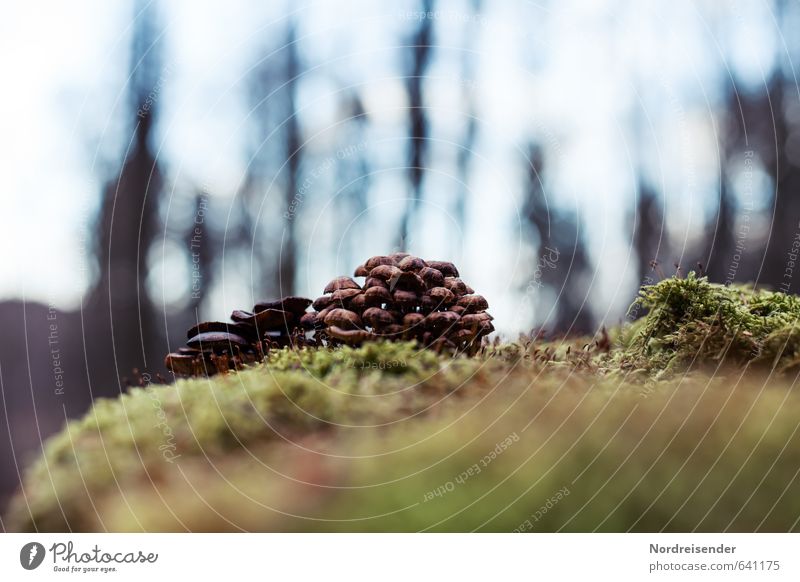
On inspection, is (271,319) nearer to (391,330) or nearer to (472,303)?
(391,330)

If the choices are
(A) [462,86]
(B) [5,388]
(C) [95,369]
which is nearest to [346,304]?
(A) [462,86]

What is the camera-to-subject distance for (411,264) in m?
2.05

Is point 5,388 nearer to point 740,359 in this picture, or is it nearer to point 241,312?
point 241,312

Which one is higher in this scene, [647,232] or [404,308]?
[647,232]

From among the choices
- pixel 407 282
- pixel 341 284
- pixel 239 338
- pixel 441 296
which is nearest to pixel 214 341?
pixel 239 338

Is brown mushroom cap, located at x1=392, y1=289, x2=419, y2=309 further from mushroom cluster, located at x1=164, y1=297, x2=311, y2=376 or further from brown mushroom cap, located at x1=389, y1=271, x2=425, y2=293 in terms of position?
mushroom cluster, located at x1=164, y1=297, x2=311, y2=376

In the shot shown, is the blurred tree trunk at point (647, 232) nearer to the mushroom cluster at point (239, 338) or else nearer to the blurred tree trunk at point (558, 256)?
the blurred tree trunk at point (558, 256)

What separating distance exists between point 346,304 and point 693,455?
44.7 inches

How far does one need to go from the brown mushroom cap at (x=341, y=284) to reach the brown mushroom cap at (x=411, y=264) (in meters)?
0.18

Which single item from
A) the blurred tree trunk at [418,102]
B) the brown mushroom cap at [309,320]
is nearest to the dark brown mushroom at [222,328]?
the brown mushroom cap at [309,320]

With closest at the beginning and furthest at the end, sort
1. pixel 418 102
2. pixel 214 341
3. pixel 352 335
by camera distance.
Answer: pixel 352 335 → pixel 214 341 → pixel 418 102

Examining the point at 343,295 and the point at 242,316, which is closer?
the point at 343,295

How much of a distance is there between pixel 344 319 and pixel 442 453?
694 millimetres

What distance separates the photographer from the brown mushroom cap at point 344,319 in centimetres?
199
